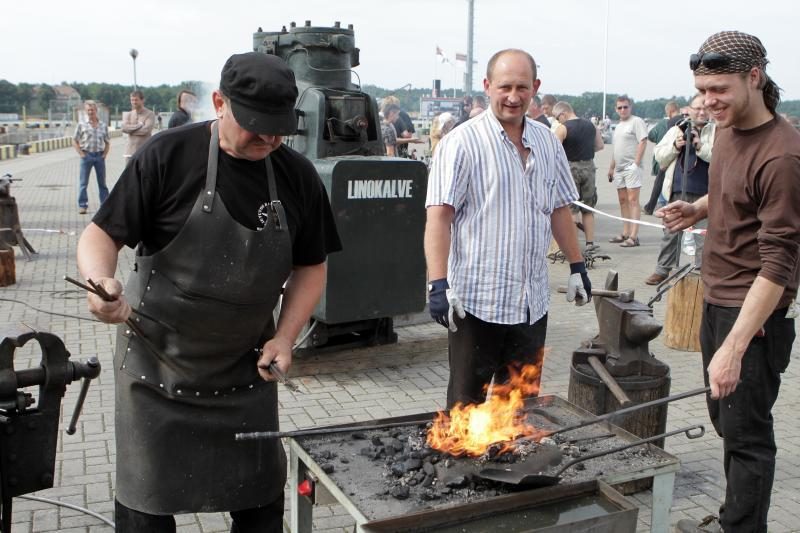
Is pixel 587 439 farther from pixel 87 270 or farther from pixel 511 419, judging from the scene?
pixel 87 270

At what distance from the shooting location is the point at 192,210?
7.97ft

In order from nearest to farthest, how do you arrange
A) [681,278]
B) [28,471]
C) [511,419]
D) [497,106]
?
[28,471] → [511,419] → [497,106] → [681,278]

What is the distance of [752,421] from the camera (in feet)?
10.2

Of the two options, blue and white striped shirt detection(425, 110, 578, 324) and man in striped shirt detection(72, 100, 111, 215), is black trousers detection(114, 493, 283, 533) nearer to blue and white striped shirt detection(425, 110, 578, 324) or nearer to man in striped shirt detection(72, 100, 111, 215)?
blue and white striped shirt detection(425, 110, 578, 324)

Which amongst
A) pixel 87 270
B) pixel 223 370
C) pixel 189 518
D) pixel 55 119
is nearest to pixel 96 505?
pixel 189 518

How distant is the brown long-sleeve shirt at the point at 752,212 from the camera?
9.24 ft

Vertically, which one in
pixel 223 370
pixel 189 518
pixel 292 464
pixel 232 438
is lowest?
pixel 189 518

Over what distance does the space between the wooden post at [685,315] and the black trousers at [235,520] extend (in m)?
4.60

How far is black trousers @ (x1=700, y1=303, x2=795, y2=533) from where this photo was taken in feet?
10.1

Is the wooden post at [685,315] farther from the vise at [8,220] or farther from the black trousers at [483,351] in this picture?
the vise at [8,220]

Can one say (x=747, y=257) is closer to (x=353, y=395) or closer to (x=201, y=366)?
(x=201, y=366)

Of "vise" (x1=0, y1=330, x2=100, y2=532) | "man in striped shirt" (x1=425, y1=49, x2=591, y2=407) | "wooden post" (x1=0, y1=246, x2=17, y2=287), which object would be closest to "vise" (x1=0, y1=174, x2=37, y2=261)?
"wooden post" (x1=0, y1=246, x2=17, y2=287)

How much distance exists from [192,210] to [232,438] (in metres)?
0.79

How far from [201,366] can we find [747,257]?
207 cm
